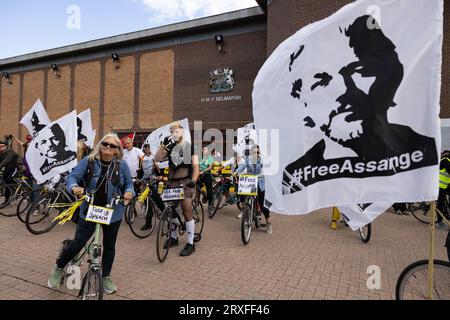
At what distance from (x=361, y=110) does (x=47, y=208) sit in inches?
237

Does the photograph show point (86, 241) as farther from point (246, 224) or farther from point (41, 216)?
point (41, 216)

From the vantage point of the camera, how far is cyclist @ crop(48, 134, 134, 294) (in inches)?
124

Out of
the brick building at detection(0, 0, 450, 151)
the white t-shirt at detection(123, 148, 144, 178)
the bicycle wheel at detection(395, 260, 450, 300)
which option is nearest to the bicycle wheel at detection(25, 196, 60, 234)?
the white t-shirt at detection(123, 148, 144, 178)

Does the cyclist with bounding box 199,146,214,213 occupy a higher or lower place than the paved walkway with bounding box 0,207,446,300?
higher

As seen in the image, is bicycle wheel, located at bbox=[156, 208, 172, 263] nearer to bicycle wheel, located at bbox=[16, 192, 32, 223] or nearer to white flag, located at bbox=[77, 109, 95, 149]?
bicycle wheel, located at bbox=[16, 192, 32, 223]

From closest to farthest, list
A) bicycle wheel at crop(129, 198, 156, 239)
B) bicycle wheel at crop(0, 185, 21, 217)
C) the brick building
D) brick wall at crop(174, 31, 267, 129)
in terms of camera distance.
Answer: bicycle wheel at crop(129, 198, 156, 239) < bicycle wheel at crop(0, 185, 21, 217) < the brick building < brick wall at crop(174, 31, 267, 129)

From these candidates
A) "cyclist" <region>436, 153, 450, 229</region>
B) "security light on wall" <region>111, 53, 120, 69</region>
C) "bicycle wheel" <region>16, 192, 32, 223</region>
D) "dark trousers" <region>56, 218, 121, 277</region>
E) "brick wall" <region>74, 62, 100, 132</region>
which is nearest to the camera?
"dark trousers" <region>56, 218, 121, 277</region>

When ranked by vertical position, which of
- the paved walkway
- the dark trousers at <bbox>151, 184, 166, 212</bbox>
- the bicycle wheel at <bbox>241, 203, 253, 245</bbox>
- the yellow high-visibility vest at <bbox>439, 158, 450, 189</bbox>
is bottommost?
the paved walkway

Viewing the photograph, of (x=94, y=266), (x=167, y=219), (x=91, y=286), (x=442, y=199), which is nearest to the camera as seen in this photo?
(x=94, y=266)

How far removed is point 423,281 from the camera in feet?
8.67

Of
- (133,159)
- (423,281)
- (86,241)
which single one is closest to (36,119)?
(133,159)

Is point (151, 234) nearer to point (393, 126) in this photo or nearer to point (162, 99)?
point (393, 126)

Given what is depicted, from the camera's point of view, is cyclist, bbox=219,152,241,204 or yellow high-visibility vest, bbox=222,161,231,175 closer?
cyclist, bbox=219,152,241,204
